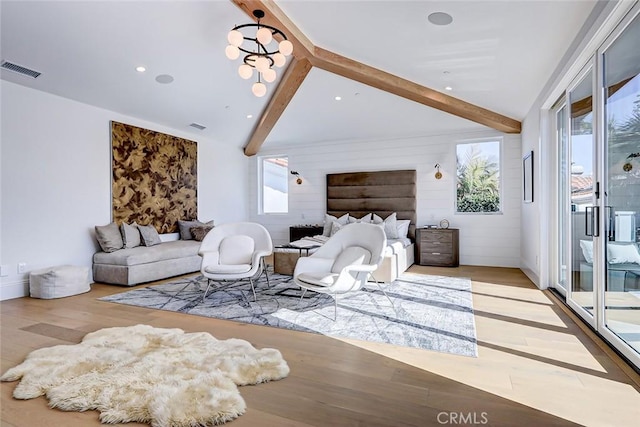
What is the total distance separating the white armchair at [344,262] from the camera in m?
3.47

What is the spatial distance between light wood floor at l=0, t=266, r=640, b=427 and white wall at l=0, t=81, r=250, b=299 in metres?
1.39

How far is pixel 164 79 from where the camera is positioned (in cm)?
511

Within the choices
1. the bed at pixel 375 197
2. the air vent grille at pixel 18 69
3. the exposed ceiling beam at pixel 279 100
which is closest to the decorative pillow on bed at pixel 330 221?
the bed at pixel 375 197

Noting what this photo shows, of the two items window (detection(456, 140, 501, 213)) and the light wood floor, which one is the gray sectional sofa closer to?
the light wood floor

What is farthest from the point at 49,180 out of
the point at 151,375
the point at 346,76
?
the point at 346,76

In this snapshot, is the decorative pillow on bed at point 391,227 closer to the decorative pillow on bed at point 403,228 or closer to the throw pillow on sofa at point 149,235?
the decorative pillow on bed at point 403,228

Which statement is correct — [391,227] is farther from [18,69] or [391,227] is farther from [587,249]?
[18,69]

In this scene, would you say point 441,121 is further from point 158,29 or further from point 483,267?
point 158,29

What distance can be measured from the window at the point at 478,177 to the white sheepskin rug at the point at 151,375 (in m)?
5.49

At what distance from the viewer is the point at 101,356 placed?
2496mm

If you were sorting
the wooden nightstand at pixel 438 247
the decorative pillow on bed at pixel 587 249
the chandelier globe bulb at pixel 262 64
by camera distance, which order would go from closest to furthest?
the decorative pillow on bed at pixel 587 249 < the chandelier globe bulb at pixel 262 64 < the wooden nightstand at pixel 438 247

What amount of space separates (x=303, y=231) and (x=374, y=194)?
181 cm

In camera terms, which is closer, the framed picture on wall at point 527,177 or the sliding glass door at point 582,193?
the sliding glass door at point 582,193

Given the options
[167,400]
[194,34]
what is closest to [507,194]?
[194,34]
